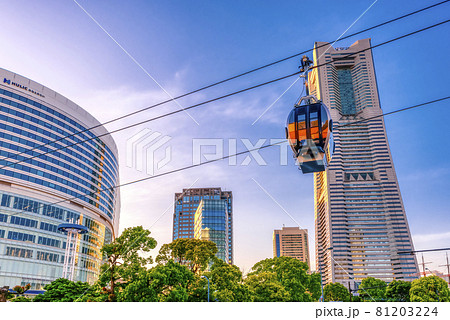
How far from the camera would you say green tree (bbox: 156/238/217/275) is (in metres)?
38.9

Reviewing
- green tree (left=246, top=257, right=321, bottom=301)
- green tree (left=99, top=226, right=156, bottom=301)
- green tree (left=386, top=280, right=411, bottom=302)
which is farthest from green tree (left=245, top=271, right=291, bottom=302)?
green tree (left=386, top=280, right=411, bottom=302)

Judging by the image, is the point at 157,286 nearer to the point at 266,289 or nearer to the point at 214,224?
the point at 266,289

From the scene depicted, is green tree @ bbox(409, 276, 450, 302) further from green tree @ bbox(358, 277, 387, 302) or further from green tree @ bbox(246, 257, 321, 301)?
green tree @ bbox(358, 277, 387, 302)

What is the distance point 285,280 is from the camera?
4297cm

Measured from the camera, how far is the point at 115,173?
104 meters

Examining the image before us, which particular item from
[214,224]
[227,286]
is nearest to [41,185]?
[227,286]

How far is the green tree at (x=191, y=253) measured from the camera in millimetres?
38938

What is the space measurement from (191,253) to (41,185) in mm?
45853

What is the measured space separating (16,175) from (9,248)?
45.4ft

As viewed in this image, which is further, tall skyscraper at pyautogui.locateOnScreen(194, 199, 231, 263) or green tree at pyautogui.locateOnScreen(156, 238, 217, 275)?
tall skyscraper at pyautogui.locateOnScreen(194, 199, 231, 263)

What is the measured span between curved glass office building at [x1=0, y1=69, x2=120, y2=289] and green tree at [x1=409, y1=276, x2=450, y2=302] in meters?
58.8

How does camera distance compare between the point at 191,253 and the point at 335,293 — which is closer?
the point at 191,253
